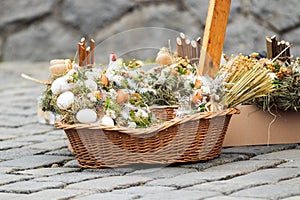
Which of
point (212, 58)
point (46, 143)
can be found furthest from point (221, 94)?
point (46, 143)

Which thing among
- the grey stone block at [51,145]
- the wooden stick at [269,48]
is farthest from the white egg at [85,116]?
the wooden stick at [269,48]

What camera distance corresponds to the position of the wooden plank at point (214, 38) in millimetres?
3148

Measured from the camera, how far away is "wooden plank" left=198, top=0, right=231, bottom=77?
3148mm

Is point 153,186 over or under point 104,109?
under

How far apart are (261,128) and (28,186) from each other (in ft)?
3.85

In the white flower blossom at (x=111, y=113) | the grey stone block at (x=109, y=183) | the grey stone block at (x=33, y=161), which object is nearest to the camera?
the grey stone block at (x=109, y=183)

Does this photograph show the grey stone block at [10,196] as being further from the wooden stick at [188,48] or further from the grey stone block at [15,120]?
the grey stone block at [15,120]

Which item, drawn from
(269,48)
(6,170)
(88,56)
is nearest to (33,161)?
(6,170)

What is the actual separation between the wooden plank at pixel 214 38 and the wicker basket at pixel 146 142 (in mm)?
312

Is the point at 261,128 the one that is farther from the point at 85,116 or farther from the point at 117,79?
the point at 85,116

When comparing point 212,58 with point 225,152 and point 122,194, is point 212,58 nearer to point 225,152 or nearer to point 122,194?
point 225,152

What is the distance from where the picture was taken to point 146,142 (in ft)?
9.20

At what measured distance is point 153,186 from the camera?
255 centimetres

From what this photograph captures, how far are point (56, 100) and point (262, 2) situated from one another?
11.1ft
